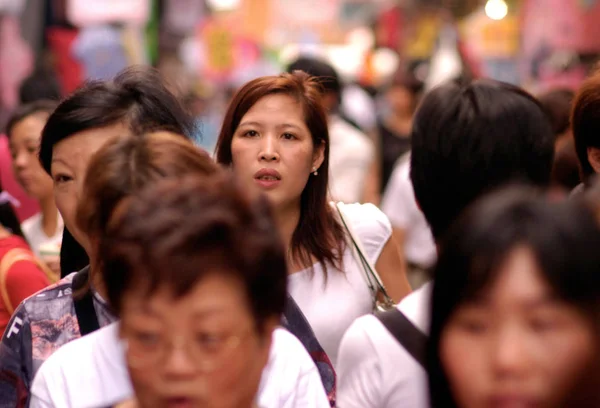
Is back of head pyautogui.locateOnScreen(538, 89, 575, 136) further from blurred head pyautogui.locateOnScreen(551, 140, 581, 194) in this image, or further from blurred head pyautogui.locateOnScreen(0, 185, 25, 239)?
blurred head pyautogui.locateOnScreen(0, 185, 25, 239)

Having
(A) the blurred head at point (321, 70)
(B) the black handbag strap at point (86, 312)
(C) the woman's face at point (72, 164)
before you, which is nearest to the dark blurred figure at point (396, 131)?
(A) the blurred head at point (321, 70)

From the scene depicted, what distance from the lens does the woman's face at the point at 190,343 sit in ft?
7.48

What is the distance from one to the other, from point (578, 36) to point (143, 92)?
9.46m

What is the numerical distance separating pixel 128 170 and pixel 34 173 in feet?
12.2

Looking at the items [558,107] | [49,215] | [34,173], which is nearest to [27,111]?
[34,173]

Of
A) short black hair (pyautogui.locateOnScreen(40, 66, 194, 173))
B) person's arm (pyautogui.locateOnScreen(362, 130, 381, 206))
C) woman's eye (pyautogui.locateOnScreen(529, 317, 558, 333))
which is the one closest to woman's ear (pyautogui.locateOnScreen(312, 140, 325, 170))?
short black hair (pyautogui.locateOnScreen(40, 66, 194, 173))

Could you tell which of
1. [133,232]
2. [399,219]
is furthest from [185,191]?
[399,219]

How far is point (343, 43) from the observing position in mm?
33812

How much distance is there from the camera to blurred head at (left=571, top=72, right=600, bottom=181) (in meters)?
4.11

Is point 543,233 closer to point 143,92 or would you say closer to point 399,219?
point 143,92

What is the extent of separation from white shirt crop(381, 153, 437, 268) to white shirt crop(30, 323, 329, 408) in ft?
17.0

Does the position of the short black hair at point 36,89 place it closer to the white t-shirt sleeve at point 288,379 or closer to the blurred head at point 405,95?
the blurred head at point 405,95

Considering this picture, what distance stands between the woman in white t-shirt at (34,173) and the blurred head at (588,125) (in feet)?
9.78

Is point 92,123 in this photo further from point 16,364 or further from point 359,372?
point 359,372
